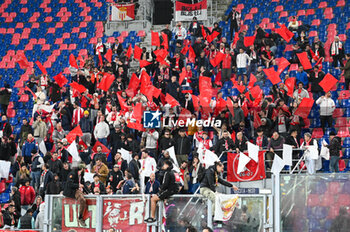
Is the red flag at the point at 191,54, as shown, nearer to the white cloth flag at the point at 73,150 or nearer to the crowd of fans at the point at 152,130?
the crowd of fans at the point at 152,130

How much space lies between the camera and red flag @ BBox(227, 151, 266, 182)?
1730 centimetres

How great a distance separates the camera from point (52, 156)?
1931 cm

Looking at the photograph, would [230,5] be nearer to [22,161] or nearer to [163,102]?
[163,102]

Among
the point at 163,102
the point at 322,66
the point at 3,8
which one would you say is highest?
the point at 3,8

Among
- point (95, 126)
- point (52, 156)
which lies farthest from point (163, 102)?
point (52, 156)

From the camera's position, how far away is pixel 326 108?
65.5ft

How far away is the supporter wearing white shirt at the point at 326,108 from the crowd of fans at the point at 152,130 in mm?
28

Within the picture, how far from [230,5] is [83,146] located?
12.9 m

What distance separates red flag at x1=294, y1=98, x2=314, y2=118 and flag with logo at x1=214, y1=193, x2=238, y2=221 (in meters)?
6.86

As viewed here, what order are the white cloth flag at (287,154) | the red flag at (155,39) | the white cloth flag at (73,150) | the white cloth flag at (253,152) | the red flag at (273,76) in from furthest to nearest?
the red flag at (155,39), the red flag at (273,76), the white cloth flag at (73,150), the white cloth flag at (253,152), the white cloth flag at (287,154)

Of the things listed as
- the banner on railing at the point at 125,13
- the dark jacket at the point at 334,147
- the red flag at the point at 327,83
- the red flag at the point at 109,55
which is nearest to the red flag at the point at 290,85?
the red flag at the point at 327,83

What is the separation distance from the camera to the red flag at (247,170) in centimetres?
1730

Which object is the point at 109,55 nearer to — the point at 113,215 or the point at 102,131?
the point at 102,131

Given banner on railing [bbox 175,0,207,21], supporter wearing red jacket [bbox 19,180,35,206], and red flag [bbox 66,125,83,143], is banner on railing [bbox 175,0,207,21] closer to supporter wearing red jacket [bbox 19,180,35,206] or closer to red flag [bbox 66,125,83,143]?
red flag [bbox 66,125,83,143]
